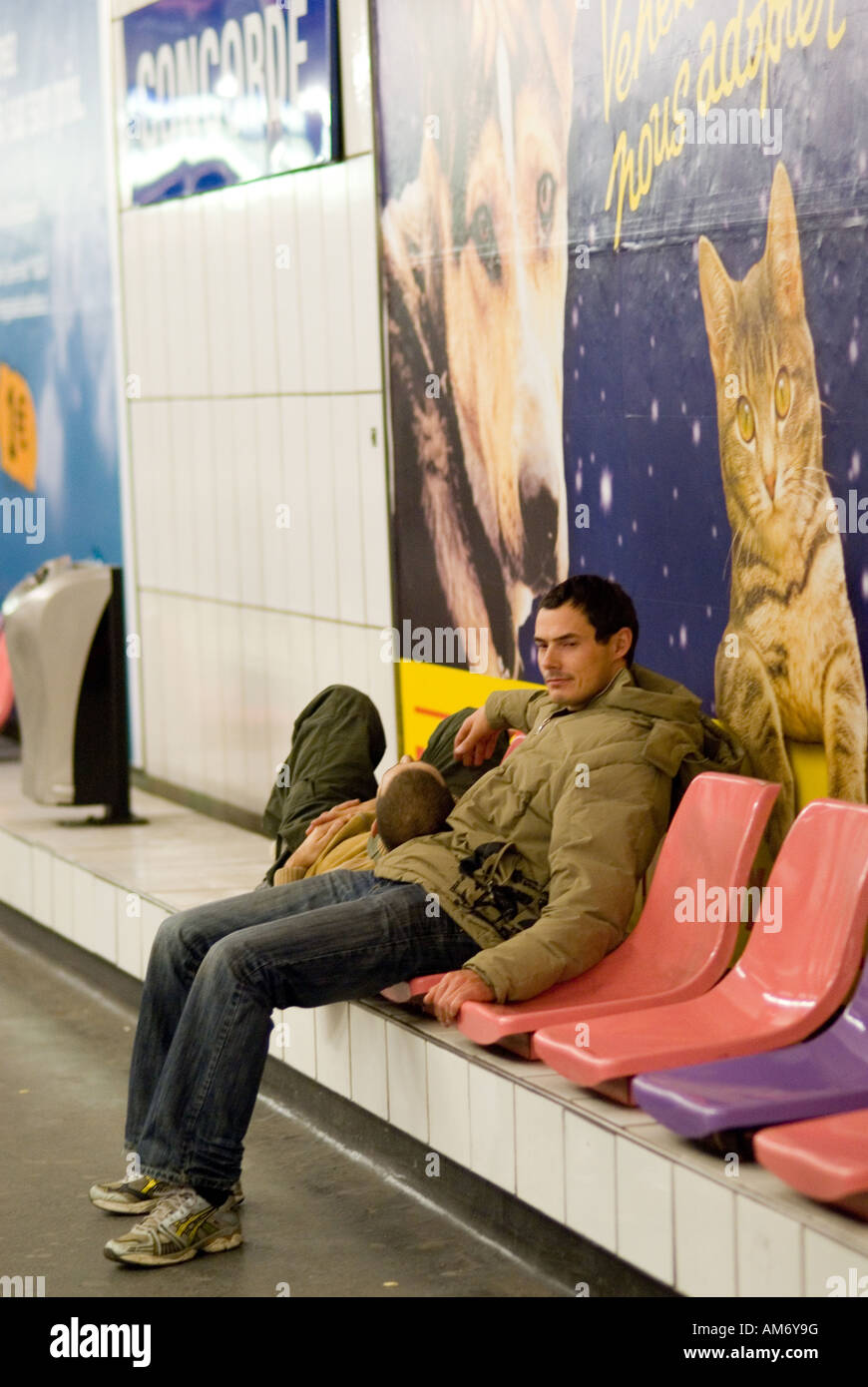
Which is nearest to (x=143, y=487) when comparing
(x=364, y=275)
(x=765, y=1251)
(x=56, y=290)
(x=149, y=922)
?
(x=56, y=290)

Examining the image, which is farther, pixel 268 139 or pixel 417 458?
pixel 268 139

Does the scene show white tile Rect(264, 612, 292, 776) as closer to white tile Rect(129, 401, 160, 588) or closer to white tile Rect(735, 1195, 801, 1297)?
white tile Rect(129, 401, 160, 588)

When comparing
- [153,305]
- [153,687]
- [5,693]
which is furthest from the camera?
[5,693]

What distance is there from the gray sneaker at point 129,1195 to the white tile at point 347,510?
7.59 feet

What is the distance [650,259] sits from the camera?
4172mm

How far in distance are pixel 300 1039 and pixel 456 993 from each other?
0.99 meters

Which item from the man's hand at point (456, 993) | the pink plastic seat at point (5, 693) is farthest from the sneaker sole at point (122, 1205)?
the pink plastic seat at point (5, 693)

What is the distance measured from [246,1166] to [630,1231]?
125 centimetres

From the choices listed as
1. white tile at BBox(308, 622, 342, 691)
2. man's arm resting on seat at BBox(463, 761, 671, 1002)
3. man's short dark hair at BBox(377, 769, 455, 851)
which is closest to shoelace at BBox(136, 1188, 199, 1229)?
man's arm resting on seat at BBox(463, 761, 671, 1002)

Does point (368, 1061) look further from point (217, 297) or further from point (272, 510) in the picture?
point (217, 297)

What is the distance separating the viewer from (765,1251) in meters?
2.81

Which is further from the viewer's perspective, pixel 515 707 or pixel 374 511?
pixel 374 511
